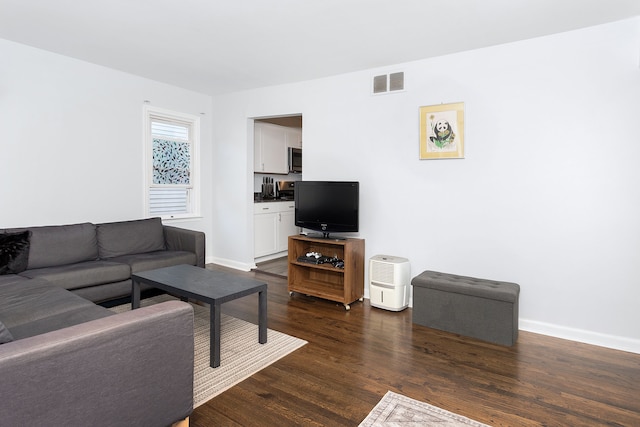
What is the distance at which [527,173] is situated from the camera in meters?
3.18

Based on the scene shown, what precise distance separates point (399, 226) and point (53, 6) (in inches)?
139

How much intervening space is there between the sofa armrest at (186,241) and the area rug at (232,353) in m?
0.86

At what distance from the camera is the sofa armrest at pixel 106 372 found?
124 centimetres

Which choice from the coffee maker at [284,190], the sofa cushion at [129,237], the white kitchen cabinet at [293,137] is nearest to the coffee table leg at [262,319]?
the sofa cushion at [129,237]

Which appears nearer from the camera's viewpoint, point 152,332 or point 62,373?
point 62,373

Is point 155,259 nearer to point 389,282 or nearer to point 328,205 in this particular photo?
point 328,205

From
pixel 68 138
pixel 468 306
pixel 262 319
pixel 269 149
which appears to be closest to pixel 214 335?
pixel 262 319

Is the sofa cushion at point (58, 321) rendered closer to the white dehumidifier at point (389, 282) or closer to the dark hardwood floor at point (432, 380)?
the dark hardwood floor at point (432, 380)

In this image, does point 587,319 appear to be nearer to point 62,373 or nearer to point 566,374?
point 566,374

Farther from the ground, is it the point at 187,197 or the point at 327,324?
the point at 187,197

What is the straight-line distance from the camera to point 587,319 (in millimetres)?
2980

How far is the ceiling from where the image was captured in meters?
2.63

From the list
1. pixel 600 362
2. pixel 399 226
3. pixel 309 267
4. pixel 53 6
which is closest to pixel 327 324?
pixel 309 267

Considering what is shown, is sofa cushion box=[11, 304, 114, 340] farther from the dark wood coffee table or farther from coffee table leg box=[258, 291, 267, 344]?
coffee table leg box=[258, 291, 267, 344]
